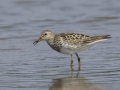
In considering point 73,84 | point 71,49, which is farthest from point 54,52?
point 73,84

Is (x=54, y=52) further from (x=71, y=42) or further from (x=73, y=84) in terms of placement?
(x=73, y=84)

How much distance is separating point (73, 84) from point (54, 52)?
340 centimetres

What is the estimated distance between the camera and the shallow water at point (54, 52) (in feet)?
32.1

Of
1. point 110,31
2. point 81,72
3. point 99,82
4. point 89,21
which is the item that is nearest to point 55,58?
point 81,72

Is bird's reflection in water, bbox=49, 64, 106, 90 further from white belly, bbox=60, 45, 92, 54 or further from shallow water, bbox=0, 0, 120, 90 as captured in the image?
white belly, bbox=60, 45, 92, 54

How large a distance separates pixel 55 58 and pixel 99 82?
267 cm

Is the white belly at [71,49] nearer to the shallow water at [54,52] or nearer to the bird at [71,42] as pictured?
the bird at [71,42]

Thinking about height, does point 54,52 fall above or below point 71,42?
below

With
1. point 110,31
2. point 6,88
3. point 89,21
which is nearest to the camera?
point 6,88

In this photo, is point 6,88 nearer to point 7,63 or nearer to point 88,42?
point 7,63

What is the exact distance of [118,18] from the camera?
17.4 meters

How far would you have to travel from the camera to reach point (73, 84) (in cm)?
955

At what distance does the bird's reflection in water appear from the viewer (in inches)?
367

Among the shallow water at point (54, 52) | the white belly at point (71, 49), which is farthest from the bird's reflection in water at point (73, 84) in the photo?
the white belly at point (71, 49)
